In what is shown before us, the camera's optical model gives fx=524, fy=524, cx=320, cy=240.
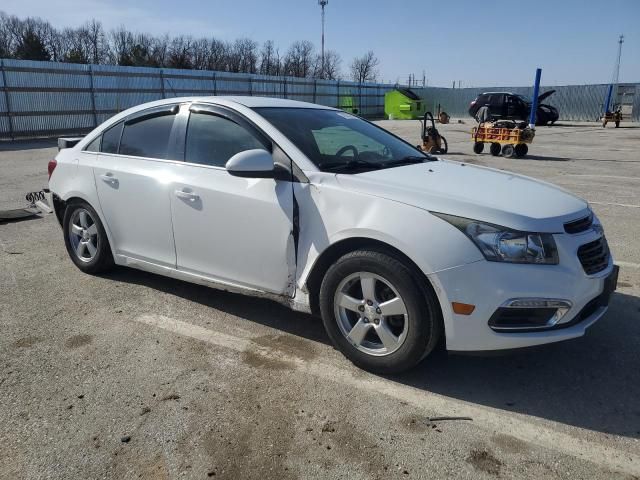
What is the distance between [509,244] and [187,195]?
7.13ft

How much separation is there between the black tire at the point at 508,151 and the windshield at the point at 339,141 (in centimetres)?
1126

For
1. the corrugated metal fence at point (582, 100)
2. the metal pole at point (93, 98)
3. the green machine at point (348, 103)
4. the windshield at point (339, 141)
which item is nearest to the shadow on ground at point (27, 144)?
the metal pole at point (93, 98)

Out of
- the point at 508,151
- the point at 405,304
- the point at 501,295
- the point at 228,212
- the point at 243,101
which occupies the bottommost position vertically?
the point at 508,151

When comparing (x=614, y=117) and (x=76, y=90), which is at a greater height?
(x=76, y=90)

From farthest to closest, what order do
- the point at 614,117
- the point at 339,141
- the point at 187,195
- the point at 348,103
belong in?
the point at 348,103 < the point at 614,117 < the point at 339,141 < the point at 187,195

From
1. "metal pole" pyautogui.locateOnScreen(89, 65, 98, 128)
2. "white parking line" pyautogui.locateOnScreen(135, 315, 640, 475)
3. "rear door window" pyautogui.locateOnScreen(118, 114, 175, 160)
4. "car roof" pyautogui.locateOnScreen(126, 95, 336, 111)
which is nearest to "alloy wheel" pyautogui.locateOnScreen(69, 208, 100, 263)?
"rear door window" pyautogui.locateOnScreen(118, 114, 175, 160)

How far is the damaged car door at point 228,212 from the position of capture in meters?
3.31

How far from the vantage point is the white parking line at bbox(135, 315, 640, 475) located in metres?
2.41

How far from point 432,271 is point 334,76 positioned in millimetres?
78245

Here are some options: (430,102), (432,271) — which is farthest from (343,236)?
(430,102)

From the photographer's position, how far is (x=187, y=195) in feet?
12.1

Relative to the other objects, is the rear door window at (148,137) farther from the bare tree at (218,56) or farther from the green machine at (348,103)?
the bare tree at (218,56)

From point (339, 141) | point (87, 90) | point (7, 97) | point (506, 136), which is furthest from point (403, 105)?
point (339, 141)

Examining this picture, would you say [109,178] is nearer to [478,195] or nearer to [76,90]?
[478,195]
